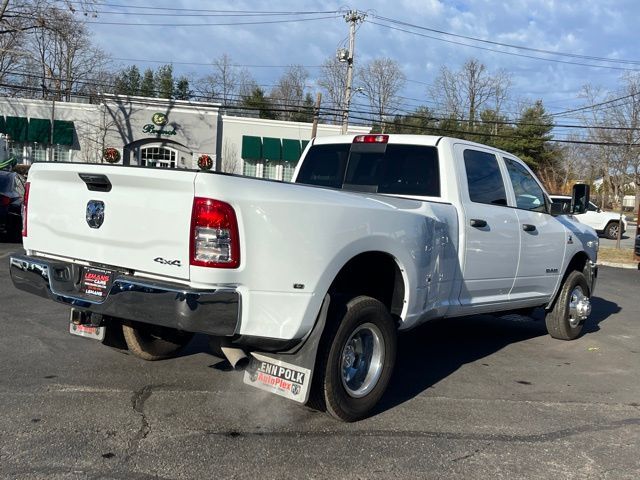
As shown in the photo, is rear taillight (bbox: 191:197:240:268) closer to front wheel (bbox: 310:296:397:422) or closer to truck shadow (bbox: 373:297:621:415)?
front wheel (bbox: 310:296:397:422)

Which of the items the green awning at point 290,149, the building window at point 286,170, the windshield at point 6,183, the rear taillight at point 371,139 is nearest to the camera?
the rear taillight at point 371,139

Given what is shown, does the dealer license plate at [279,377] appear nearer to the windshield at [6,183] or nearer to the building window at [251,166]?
the windshield at [6,183]

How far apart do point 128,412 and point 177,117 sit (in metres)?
32.1

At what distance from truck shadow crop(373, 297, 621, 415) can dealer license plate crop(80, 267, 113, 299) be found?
2056 mm

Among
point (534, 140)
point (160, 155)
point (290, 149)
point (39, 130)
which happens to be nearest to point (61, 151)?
point (39, 130)

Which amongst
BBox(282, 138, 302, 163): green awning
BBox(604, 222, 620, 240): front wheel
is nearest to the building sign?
BBox(282, 138, 302, 163): green awning

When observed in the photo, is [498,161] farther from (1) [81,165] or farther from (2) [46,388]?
(2) [46,388]

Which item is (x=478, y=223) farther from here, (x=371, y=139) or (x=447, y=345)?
(x=447, y=345)

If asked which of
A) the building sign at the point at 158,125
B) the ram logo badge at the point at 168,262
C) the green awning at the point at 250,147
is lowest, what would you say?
the ram logo badge at the point at 168,262

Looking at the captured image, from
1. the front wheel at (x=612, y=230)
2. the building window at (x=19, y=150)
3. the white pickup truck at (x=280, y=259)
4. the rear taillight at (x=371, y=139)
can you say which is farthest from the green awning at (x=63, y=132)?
the white pickup truck at (x=280, y=259)

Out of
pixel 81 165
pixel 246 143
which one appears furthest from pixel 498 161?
pixel 246 143

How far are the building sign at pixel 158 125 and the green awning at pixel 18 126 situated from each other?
21.2ft

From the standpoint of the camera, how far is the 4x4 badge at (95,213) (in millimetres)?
3768

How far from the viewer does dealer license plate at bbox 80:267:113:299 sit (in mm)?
3674
